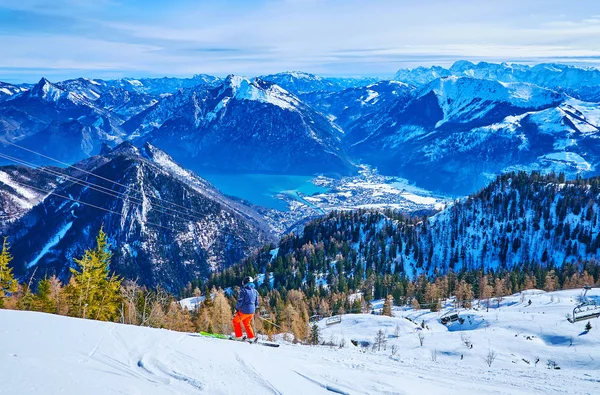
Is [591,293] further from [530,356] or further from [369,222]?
[369,222]

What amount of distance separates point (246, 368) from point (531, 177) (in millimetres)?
208188

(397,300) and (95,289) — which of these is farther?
(397,300)

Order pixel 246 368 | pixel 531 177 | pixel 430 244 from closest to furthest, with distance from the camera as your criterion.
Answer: pixel 246 368
pixel 430 244
pixel 531 177

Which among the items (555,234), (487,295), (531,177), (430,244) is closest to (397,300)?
(487,295)

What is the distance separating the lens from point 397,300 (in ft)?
359

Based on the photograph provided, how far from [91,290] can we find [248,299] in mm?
30215

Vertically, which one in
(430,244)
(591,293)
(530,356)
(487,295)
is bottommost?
(430,244)

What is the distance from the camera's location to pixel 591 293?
58.8 metres

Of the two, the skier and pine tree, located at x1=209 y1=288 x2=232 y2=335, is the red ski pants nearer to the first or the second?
the skier

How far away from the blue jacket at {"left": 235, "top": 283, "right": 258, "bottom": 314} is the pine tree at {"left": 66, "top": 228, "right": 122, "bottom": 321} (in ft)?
88.9

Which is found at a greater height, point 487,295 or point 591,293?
point 591,293

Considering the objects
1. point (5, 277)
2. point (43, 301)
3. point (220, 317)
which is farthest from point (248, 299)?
point (220, 317)

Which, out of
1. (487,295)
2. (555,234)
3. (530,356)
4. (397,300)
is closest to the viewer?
(530,356)

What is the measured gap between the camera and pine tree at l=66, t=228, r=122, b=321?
43719 millimetres
